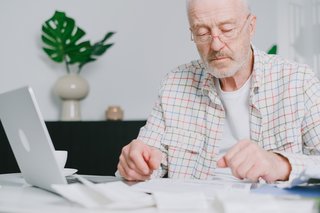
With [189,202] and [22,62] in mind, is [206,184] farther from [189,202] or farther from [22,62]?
[22,62]

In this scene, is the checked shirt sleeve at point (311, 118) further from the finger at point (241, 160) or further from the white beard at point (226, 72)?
the finger at point (241, 160)

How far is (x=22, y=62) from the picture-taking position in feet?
8.80

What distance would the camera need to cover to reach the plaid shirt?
1446 mm

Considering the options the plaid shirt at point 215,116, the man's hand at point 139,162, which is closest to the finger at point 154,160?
the man's hand at point 139,162

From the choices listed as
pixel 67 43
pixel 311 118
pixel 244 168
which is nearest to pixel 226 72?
pixel 311 118

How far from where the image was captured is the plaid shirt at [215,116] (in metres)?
1.45

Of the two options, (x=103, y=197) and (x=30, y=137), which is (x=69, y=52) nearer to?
(x=30, y=137)

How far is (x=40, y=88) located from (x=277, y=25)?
1.41 metres

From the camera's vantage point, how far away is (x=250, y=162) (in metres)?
0.97

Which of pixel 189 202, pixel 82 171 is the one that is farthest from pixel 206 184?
pixel 82 171

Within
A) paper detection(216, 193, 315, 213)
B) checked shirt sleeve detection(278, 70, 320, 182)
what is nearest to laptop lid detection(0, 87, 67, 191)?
paper detection(216, 193, 315, 213)

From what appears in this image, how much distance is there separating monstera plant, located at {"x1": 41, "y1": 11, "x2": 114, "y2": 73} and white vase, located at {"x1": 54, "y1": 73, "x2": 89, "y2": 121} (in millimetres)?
103

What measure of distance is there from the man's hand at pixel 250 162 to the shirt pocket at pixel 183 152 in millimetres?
557

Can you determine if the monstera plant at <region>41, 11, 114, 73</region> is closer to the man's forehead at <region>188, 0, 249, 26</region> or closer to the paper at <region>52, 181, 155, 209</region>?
the man's forehead at <region>188, 0, 249, 26</region>
